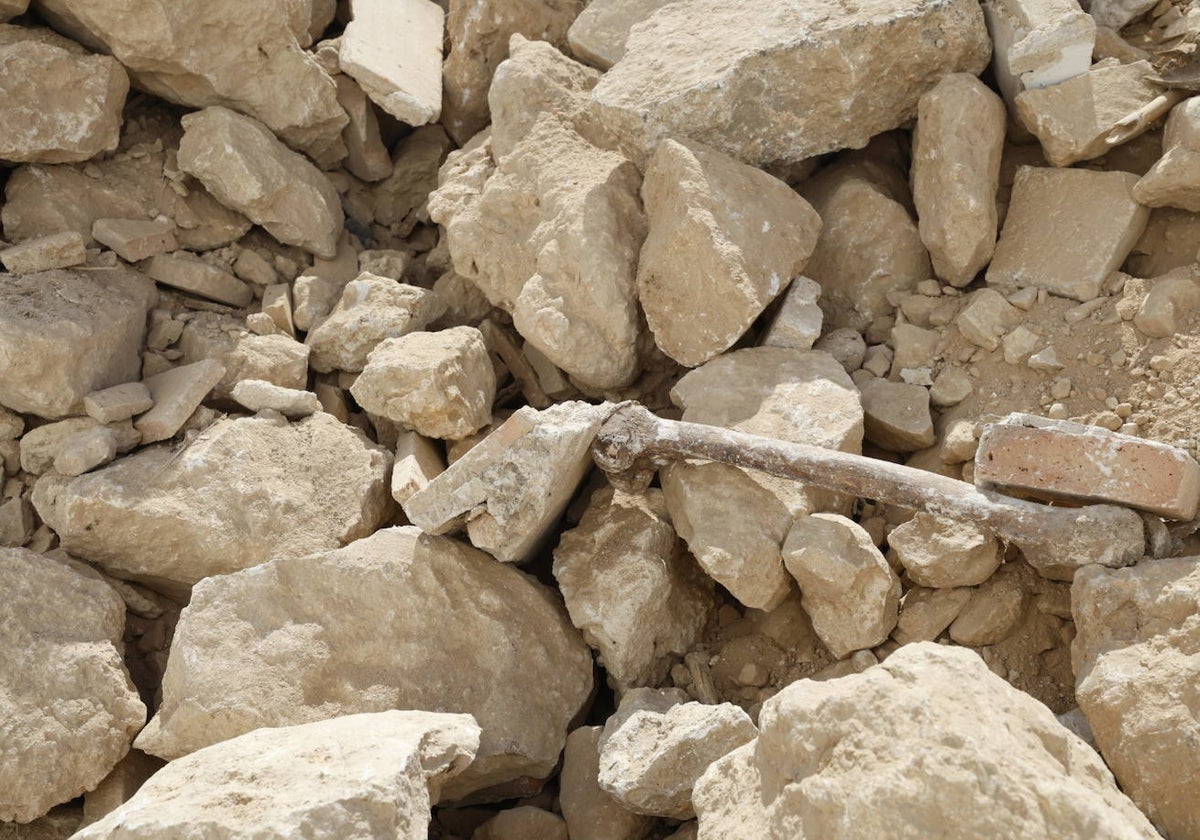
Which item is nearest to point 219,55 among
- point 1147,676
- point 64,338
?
point 64,338

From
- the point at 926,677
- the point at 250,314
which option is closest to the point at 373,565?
the point at 250,314

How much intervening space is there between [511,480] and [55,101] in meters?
2.44

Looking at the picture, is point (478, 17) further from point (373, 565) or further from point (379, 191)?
point (373, 565)

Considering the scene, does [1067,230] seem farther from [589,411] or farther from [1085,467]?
[589,411]

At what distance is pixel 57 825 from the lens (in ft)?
10.7

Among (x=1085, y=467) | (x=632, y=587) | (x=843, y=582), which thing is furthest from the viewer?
(x=632, y=587)

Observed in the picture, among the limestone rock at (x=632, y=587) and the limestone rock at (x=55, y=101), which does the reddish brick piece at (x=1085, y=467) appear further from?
the limestone rock at (x=55, y=101)

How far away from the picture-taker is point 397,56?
4820 mm

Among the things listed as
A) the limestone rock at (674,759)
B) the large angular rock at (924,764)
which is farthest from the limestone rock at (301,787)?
the large angular rock at (924,764)

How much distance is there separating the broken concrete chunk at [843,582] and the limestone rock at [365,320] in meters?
1.82

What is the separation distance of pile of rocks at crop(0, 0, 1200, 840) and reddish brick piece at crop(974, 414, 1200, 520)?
0.01 m

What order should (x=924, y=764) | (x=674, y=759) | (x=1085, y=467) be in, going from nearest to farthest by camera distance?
(x=924, y=764) < (x=674, y=759) < (x=1085, y=467)

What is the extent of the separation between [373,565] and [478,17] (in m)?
2.69

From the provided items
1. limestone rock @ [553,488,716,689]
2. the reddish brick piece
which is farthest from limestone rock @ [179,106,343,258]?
the reddish brick piece
